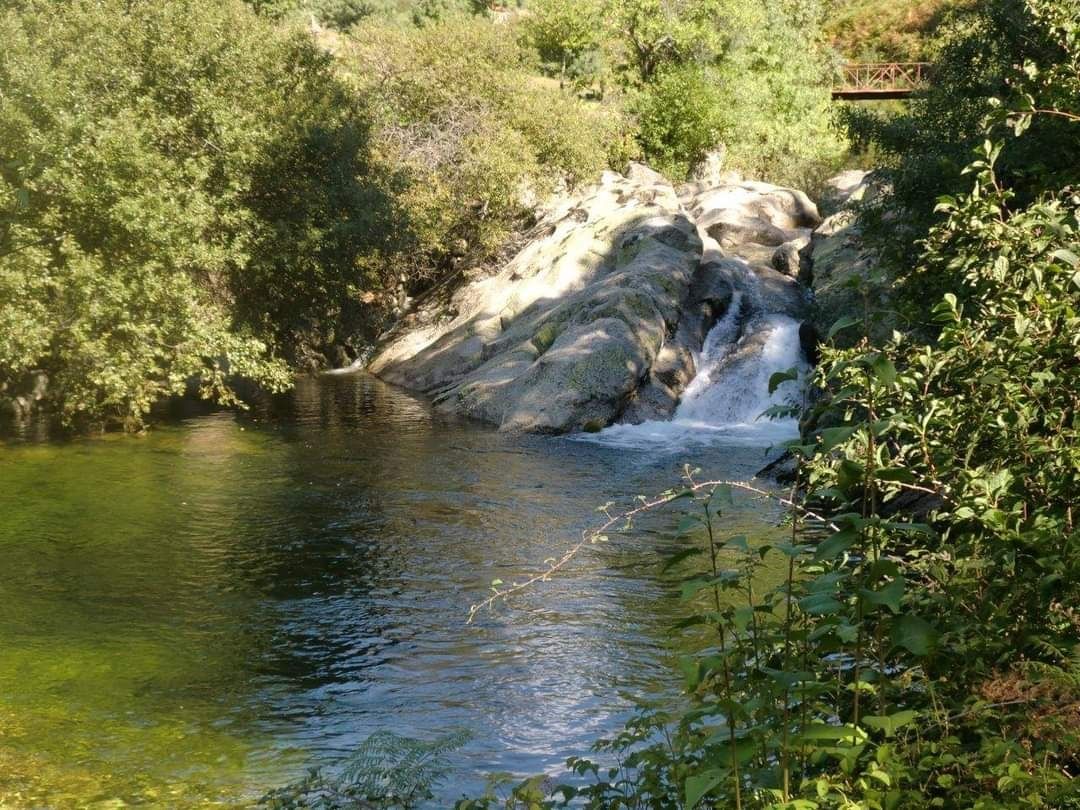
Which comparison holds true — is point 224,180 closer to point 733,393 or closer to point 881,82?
point 733,393

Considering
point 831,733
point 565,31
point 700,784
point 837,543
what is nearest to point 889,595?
point 837,543

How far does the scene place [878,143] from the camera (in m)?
19.8

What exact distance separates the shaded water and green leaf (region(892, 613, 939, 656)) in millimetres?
4489

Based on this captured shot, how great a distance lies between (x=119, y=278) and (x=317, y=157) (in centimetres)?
Answer: 810

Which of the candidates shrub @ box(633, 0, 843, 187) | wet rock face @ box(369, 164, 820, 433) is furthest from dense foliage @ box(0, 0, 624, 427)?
shrub @ box(633, 0, 843, 187)

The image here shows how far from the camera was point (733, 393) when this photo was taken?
987 inches

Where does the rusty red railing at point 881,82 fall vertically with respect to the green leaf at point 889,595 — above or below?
above

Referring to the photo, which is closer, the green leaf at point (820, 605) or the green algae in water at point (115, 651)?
the green leaf at point (820, 605)

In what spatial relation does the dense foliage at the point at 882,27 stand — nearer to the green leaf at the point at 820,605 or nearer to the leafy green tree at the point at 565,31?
the leafy green tree at the point at 565,31

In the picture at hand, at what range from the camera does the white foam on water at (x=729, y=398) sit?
22.4m

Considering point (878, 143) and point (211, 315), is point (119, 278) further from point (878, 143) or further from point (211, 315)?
point (878, 143)

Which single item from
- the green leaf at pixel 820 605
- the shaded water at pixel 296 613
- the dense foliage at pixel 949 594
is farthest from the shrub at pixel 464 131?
the green leaf at pixel 820 605

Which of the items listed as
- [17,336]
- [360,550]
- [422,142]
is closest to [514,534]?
[360,550]

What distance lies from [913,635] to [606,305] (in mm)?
22359
